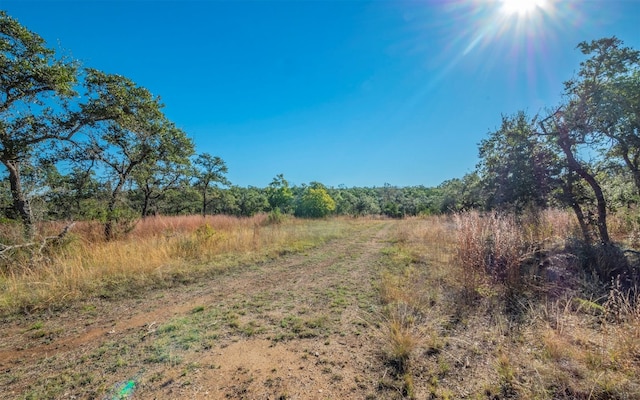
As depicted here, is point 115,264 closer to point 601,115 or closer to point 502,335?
point 502,335

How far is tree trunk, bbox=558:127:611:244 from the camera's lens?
534 centimetres

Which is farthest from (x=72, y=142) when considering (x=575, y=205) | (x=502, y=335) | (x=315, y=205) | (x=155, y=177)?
(x=315, y=205)

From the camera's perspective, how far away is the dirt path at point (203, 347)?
1.99m

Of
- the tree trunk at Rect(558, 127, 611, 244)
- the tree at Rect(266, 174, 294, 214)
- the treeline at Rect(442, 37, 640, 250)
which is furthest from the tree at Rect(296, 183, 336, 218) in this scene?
the tree trunk at Rect(558, 127, 611, 244)

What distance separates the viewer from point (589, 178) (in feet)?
18.2

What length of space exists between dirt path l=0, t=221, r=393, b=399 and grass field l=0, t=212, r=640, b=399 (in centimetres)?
2

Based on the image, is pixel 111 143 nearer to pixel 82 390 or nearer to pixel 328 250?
pixel 328 250

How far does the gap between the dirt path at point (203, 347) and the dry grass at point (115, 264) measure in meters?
0.48

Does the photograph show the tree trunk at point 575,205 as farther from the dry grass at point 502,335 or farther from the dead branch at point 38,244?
the dead branch at point 38,244

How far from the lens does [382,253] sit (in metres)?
7.34

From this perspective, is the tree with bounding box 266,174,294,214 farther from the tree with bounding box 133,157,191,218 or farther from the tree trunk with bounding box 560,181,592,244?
the tree trunk with bounding box 560,181,592,244

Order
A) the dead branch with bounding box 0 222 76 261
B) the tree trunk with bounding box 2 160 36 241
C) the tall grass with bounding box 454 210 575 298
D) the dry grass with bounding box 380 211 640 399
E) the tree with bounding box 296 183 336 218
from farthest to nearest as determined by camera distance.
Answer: the tree with bounding box 296 183 336 218 < the tree trunk with bounding box 2 160 36 241 < the dead branch with bounding box 0 222 76 261 < the tall grass with bounding box 454 210 575 298 < the dry grass with bounding box 380 211 640 399

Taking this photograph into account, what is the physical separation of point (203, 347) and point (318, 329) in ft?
4.19

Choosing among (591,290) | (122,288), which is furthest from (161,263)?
(591,290)
